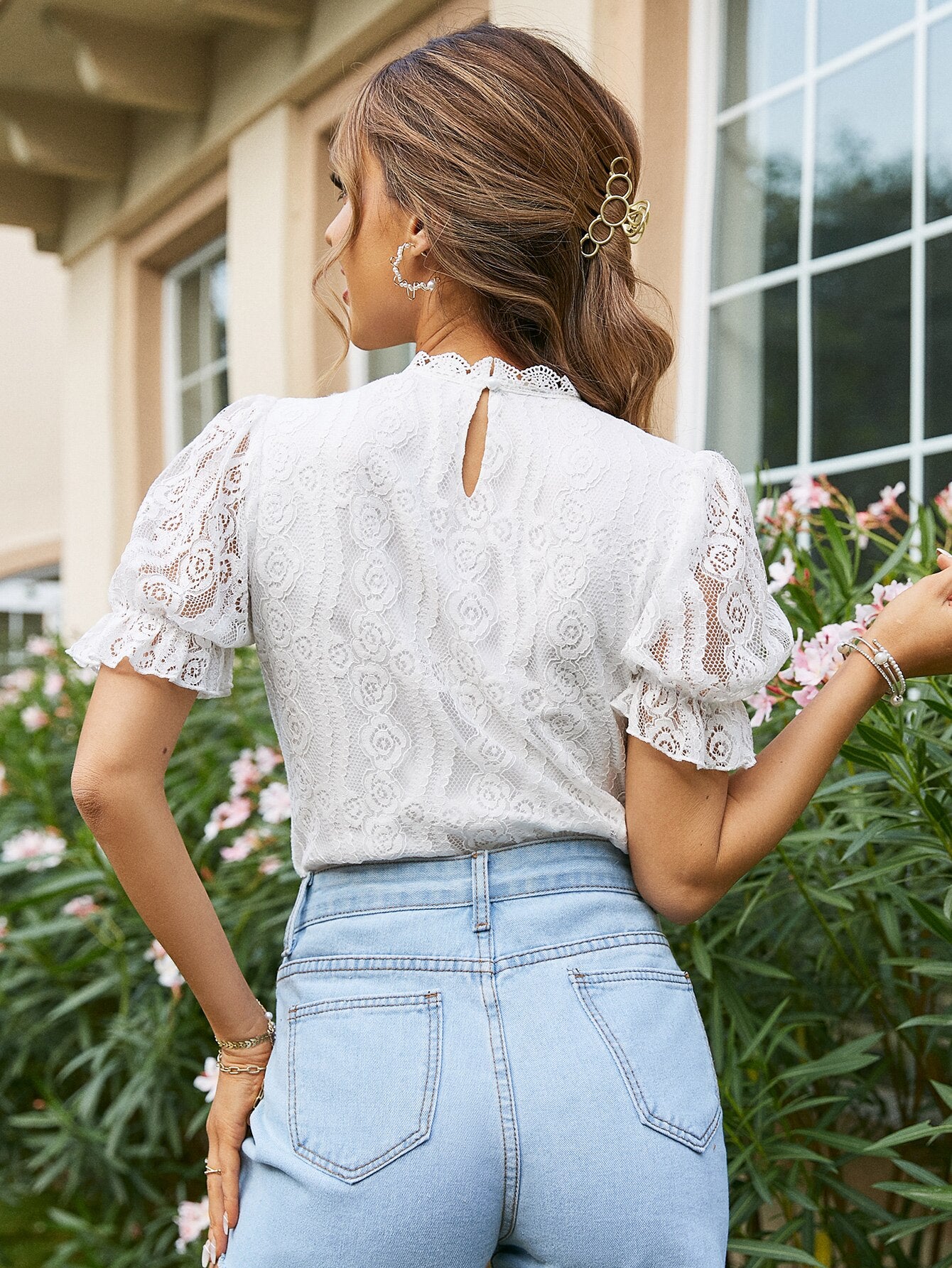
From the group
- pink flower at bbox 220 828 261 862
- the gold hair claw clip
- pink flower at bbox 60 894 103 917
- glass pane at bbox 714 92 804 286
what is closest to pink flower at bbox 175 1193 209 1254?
pink flower at bbox 220 828 261 862

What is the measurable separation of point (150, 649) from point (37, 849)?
262 centimetres

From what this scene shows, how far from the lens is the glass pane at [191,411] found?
6.18 m

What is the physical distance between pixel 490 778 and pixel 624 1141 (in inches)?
12.0

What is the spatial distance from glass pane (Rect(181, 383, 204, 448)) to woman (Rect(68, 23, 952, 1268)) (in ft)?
16.8

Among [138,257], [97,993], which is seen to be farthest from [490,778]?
[138,257]

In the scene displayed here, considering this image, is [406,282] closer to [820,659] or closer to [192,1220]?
[820,659]

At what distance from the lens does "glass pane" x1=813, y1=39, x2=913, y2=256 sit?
295 cm

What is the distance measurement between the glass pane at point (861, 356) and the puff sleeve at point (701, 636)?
1.97 metres

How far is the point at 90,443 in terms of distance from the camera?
6.59 meters

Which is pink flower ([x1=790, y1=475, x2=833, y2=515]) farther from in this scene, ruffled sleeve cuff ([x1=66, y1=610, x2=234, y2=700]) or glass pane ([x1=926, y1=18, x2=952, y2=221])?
ruffled sleeve cuff ([x1=66, y1=610, x2=234, y2=700])

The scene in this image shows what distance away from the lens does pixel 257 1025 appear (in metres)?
1.23

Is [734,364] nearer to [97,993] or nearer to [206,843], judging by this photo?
[206,843]

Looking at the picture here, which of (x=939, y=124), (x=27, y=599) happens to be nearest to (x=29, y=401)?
(x=27, y=599)

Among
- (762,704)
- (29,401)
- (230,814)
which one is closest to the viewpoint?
(762,704)
